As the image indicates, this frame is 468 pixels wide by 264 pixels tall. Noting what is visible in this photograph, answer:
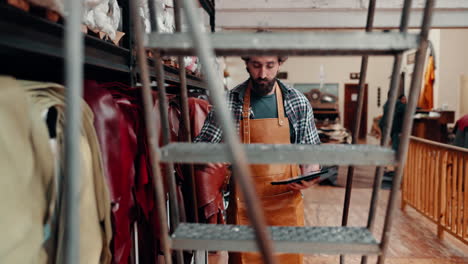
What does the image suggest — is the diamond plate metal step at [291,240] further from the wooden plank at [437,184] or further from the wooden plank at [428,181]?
the wooden plank at [428,181]

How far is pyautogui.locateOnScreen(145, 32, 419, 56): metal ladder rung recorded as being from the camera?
834mm

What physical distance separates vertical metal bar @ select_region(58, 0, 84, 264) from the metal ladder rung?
0.25m

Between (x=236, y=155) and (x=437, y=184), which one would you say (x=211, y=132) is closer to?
(x=236, y=155)

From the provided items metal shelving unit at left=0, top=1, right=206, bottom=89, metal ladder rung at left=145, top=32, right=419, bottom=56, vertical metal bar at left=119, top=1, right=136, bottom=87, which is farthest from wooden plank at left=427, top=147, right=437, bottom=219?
metal ladder rung at left=145, top=32, right=419, bottom=56

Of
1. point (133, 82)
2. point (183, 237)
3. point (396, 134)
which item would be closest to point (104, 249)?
point (183, 237)

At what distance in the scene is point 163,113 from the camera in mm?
1175

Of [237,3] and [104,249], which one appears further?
[237,3]

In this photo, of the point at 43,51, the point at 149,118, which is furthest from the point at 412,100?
the point at 43,51

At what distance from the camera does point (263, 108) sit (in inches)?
86.2

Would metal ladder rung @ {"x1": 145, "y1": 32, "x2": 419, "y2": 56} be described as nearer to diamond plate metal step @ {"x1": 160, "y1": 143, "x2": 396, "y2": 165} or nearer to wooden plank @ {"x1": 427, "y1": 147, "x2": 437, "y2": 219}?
diamond plate metal step @ {"x1": 160, "y1": 143, "x2": 396, "y2": 165}

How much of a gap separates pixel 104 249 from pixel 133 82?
90cm

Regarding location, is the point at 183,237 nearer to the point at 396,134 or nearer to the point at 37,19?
the point at 37,19

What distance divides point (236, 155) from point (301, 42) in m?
0.34

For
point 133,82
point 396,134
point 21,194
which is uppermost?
point 133,82
